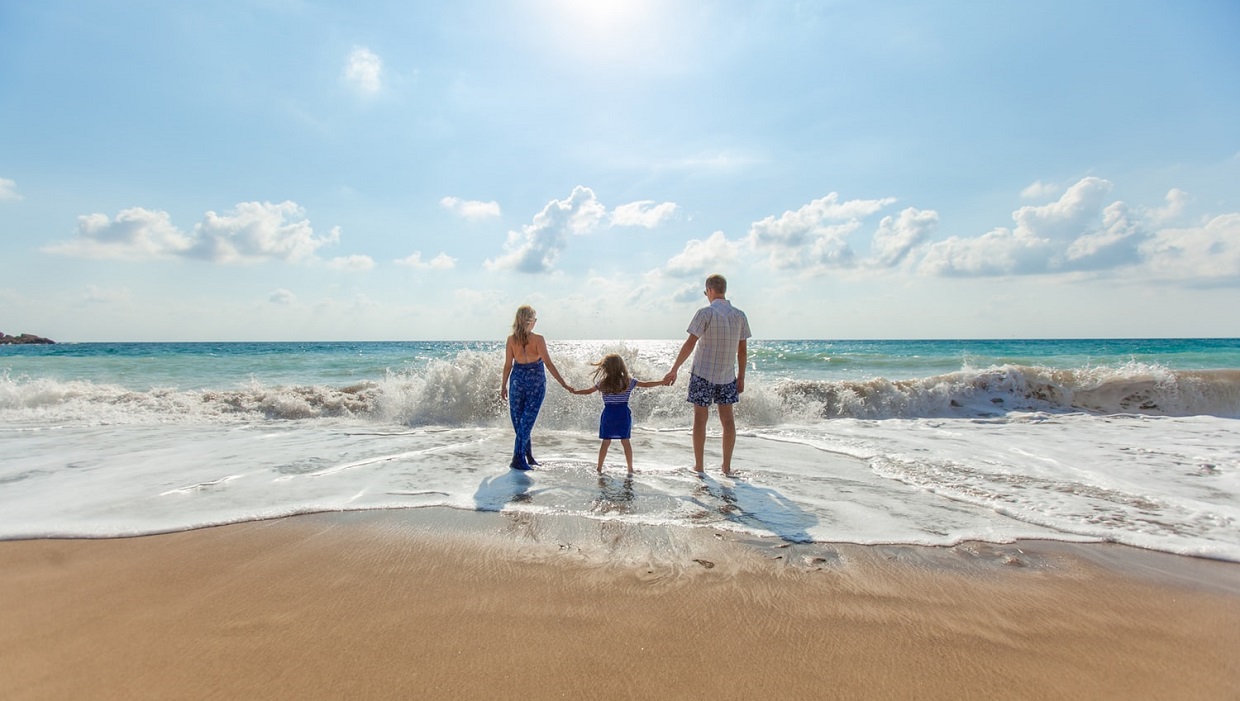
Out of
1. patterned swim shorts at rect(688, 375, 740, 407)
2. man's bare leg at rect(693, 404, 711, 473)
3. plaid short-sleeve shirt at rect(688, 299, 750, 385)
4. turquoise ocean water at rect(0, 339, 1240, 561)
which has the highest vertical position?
plaid short-sleeve shirt at rect(688, 299, 750, 385)

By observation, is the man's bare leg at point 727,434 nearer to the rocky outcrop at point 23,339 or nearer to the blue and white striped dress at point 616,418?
the blue and white striped dress at point 616,418

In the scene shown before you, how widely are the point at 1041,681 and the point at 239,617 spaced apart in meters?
3.49

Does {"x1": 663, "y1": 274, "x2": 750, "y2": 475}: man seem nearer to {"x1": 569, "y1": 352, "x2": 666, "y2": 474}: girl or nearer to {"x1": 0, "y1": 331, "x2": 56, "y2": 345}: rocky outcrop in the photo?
{"x1": 569, "y1": 352, "x2": 666, "y2": 474}: girl

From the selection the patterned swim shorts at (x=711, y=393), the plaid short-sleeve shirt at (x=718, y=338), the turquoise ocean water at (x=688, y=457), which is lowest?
the turquoise ocean water at (x=688, y=457)

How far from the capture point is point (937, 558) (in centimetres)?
353

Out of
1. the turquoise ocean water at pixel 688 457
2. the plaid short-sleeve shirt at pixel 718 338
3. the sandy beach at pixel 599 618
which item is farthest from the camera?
the plaid short-sleeve shirt at pixel 718 338

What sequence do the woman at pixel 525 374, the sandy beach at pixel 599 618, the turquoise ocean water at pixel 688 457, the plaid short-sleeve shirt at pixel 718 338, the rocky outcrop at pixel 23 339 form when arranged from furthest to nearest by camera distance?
the rocky outcrop at pixel 23 339, the woman at pixel 525 374, the plaid short-sleeve shirt at pixel 718 338, the turquoise ocean water at pixel 688 457, the sandy beach at pixel 599 618

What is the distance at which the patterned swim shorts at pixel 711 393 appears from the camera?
5965 mm

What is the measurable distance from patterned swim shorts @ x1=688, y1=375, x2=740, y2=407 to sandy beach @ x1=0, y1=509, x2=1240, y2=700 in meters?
2.33

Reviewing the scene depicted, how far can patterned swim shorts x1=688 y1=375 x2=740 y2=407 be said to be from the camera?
596cm

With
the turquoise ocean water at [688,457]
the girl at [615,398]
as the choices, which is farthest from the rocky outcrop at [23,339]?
the girl at [615,398]

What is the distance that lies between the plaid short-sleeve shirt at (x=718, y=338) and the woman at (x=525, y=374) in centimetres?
161

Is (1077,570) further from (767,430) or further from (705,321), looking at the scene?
(767,430)

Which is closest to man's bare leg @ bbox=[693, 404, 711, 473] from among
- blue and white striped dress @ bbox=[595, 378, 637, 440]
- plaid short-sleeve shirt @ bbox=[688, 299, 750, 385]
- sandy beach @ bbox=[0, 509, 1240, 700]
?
plaid short-sleeve shirt @ bbox=[688, 299, 750, 385]
